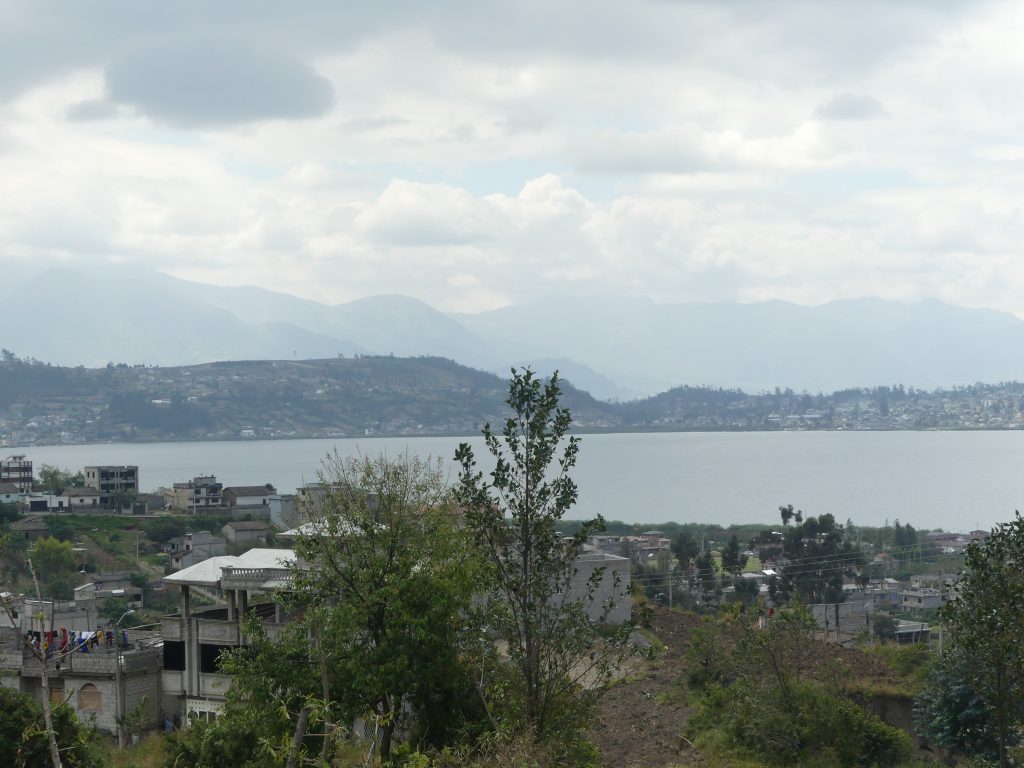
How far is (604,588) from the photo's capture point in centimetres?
2209

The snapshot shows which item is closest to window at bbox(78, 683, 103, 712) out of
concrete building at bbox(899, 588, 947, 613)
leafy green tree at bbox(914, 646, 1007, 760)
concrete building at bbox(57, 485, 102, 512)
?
leafy green tree at bbox(914, 646, 1007, 760)

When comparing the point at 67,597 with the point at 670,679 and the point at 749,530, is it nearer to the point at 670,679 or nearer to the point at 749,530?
the point at 670,679

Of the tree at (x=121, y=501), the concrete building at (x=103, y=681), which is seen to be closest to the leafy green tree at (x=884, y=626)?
the concrete building at (x=103, y=681)

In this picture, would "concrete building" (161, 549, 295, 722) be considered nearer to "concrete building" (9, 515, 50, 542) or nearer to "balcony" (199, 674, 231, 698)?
"balcony" (199, 674, 231, 698)

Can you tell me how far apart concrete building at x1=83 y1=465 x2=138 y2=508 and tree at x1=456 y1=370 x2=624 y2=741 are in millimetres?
66031

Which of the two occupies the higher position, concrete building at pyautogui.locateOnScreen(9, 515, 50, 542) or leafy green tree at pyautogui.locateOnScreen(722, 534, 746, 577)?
concrete building at pyautogui.locateOnScreen(9, 515, 50, 542)

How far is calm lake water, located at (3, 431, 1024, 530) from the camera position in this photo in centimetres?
9275

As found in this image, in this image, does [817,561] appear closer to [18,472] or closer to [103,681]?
[103,681]

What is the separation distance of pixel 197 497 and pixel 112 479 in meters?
5.62

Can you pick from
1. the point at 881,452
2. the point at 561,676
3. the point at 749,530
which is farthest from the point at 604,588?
the point at 881,452

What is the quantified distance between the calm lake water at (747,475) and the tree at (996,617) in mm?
56204

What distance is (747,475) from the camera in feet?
434

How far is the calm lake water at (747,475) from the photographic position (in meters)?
92.8

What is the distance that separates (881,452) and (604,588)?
162 metres
